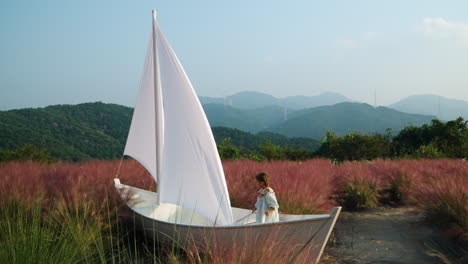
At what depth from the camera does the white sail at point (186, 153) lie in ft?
15.8

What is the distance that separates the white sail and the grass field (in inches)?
28.8

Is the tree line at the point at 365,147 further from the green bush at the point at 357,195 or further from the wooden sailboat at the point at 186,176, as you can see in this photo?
the wooden sailboat at the point at 186,176

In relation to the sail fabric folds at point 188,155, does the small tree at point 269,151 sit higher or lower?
lower

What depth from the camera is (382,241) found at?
5914 millimetres

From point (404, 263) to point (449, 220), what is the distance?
1.48 metres

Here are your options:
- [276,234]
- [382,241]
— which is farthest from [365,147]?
[276,234]

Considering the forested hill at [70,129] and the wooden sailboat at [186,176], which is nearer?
the wooden sailboat at [186,176]

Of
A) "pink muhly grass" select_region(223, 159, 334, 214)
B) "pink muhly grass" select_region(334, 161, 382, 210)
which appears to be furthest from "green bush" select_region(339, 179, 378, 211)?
"pink muhly grass" select_region(223, 159, 334, 214)

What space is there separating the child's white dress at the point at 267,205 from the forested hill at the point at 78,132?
2940 cm

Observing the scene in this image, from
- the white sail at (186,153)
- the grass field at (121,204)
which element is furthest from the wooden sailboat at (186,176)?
the grass field at (121,204)

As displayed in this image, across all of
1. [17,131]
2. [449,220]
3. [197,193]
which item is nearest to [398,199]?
[449,220]

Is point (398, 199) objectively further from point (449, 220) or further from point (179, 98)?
point (179, 98)

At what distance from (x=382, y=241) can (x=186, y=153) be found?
3.66m

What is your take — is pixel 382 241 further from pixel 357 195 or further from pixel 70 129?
pixel 70 129
